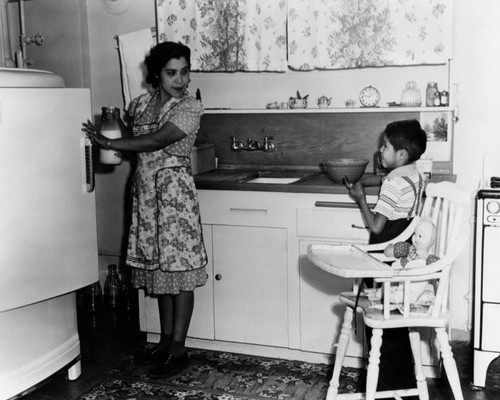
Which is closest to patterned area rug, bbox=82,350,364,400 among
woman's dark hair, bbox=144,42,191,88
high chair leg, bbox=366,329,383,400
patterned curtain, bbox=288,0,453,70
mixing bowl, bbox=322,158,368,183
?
high chair leg, bbox=366,329,383,400

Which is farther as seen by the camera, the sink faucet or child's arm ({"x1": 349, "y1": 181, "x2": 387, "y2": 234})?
the sink faucet

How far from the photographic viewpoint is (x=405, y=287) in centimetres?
263

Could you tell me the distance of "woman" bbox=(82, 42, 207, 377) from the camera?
343 cm

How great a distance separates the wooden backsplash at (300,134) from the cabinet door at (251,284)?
0.71 metres

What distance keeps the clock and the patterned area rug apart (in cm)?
141

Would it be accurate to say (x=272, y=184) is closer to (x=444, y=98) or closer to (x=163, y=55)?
(x=163, y=55)

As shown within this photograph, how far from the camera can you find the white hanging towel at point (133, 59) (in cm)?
442

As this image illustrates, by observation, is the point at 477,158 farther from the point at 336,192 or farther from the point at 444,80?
the point at 336,192

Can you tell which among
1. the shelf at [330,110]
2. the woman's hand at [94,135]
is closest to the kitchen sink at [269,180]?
the shelf at [330,110]

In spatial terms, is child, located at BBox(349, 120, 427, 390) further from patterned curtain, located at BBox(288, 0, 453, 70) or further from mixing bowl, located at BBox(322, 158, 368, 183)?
patterned curtain, located at BBox(288, 0, 453, 70)

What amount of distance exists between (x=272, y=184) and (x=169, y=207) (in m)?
0.52

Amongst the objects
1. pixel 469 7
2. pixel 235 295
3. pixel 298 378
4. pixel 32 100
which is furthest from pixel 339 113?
pixel 32 100

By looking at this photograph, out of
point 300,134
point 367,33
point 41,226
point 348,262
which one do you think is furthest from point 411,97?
point 41,226

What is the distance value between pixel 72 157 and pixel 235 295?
1130 millimetres
